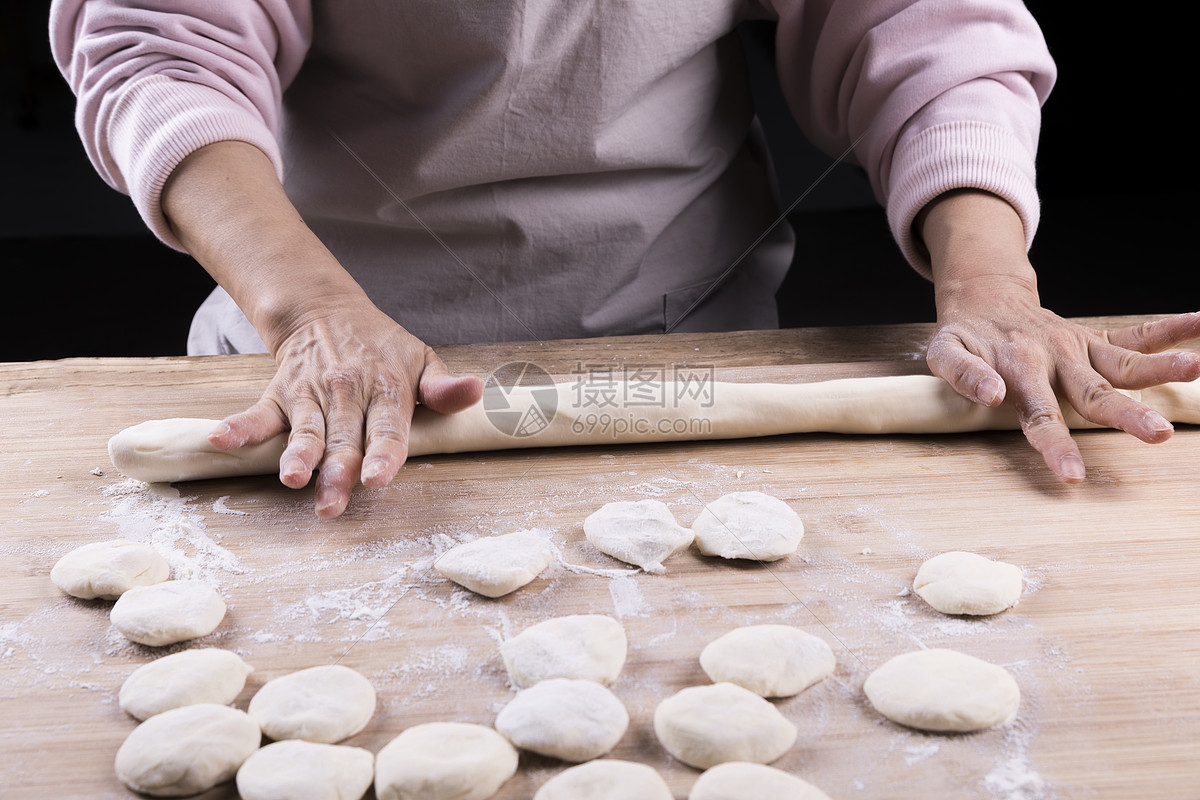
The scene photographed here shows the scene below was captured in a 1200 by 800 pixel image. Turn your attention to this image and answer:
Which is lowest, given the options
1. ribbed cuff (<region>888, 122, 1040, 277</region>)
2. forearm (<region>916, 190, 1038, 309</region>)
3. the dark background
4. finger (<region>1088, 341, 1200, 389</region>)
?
the dark background

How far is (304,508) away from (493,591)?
37cm

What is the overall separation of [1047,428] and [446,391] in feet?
2.99

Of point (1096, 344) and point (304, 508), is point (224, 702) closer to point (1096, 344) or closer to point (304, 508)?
point (304, 508)

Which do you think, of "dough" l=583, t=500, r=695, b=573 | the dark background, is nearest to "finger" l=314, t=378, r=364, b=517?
"dough" l=583, t=500, r=695, b=573

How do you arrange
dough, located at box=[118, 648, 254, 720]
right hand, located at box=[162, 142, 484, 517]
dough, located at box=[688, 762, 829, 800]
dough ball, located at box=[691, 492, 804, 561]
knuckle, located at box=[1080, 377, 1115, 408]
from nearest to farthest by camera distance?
dough, located at box=[688, 762, 829, 800], dough, located at box=[118, 648, 254, 720], dough ball, located at box=[691, 492, 804, 561], right hand, located at box=[162, 142, 484, 517], knuckle, located at box=[1080, 377, 1115, 408]

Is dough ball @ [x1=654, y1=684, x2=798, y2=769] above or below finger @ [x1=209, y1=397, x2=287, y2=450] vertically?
below

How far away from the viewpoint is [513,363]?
170cm

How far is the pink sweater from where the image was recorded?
1.51 m

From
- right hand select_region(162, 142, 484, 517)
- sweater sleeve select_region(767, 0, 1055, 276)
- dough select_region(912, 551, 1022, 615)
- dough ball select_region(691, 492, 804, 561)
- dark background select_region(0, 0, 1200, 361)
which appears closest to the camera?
dough select_region(912, 551, 1022, 615)

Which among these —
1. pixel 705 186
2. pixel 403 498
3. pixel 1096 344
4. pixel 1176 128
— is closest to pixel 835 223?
pixel 1176 128

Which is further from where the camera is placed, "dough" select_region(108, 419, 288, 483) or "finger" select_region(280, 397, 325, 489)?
"dough" select_region(108, 419, 288, 483)

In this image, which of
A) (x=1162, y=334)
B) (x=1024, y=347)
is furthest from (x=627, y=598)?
(x=1162, y=334)

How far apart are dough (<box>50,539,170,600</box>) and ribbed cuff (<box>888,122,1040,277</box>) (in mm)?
1393

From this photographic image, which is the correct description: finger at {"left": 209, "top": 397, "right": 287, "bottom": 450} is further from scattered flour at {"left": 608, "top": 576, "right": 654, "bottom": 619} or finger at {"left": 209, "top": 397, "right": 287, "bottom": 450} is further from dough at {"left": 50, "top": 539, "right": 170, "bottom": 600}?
scattered flour at {"left": 608, "top": 576, "right": 654, "bottom": 619}
